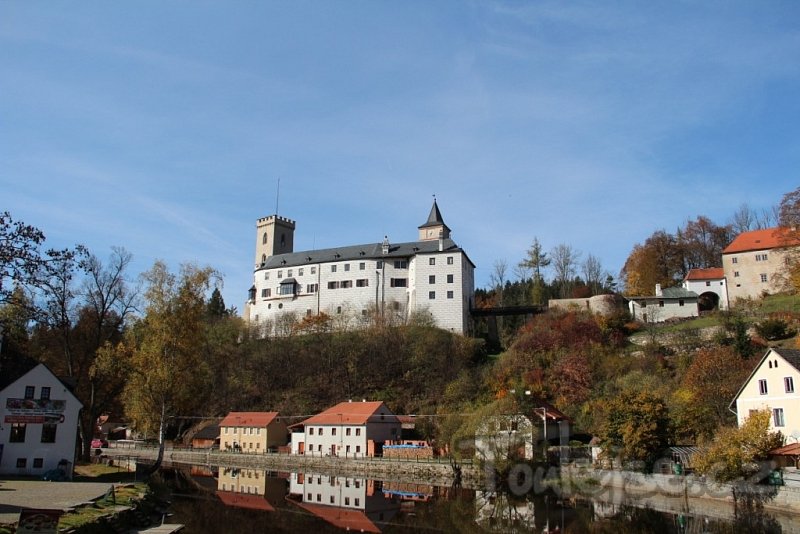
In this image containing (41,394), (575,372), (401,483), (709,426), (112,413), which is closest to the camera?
(41,394)

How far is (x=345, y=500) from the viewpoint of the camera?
3092 cm

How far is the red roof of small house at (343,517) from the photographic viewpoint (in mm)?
24141

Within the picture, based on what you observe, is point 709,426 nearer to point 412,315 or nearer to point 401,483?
point 401,483

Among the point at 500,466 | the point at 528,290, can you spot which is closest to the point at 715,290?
the point at 528,290

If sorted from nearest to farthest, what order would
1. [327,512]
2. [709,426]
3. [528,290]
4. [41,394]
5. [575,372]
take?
1. [327,512]
2. [41,394]
3. [709,426]
4. [575,372]
5. [528,290]

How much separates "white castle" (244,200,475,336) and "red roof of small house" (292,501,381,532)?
37628 mm

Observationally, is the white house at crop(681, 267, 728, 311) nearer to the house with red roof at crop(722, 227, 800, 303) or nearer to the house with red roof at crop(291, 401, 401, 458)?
the house with red roof at crop(722, 227, 800, 303)

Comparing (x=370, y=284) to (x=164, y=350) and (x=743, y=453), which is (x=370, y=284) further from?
(x=743, y=453)

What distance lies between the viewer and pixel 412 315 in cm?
6550

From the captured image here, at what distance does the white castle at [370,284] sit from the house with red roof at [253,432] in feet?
49.6

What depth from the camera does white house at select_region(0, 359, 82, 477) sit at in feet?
93.6

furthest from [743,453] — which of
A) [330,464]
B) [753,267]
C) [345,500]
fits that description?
[753,267]

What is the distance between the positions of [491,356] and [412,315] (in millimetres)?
10303

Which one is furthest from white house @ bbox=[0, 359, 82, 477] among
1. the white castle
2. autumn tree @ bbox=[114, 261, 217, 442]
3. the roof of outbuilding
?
the roof of outbuilding
